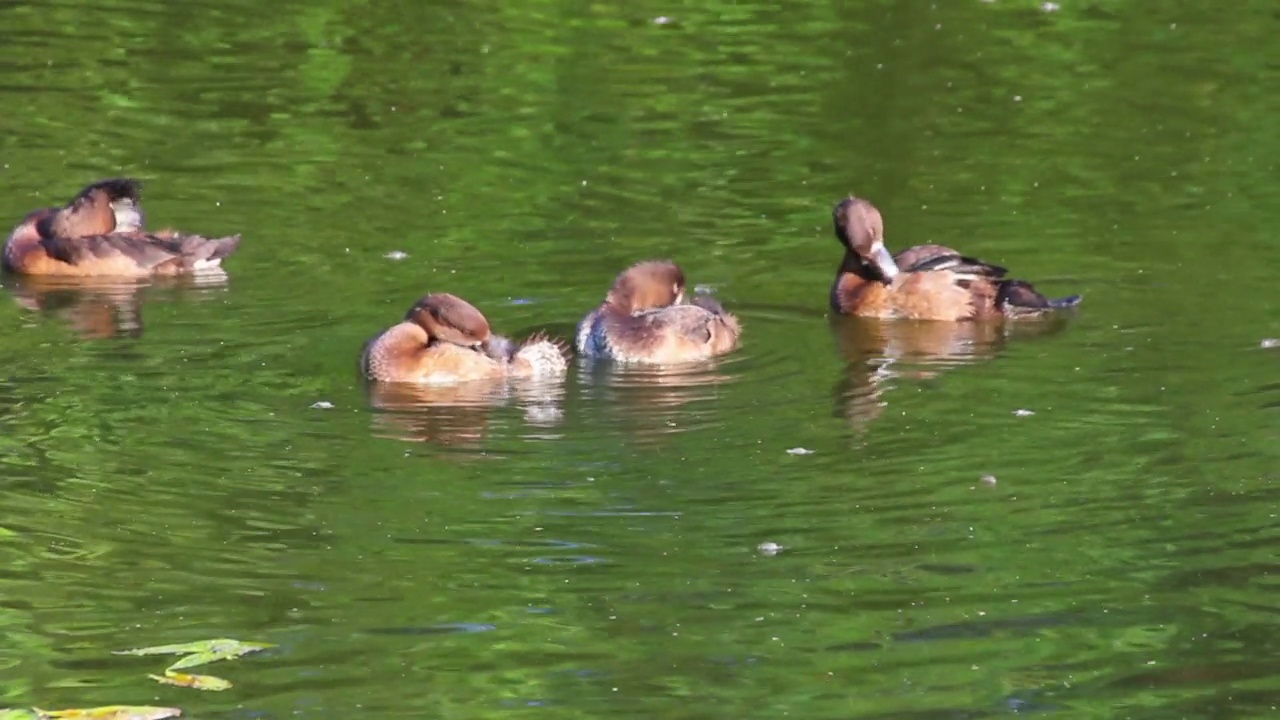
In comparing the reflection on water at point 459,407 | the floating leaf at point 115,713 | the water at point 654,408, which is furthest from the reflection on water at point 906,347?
the floating leaf at point 115,713

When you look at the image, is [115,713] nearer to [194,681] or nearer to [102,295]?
[194,681]

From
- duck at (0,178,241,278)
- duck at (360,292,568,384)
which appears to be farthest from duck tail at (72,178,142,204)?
duck at (360,292,568,384)

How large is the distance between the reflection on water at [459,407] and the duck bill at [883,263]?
227 cm

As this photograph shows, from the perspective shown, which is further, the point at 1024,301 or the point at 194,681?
the point at 1024,301

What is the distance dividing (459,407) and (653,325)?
1229 millimetres

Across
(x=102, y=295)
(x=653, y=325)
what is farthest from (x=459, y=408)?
(x=102, y=295)

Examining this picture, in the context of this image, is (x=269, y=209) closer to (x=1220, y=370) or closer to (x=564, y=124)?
(x=564, y=124)

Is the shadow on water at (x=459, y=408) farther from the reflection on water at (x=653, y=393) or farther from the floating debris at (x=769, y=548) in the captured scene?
the floating debris at (x=769, y=548)

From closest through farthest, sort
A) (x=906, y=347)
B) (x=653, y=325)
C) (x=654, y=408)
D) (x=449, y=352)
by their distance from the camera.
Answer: (x=654, y=408) → (x=449, y=352) → (x=653, y=325) → (x=906, y=347)

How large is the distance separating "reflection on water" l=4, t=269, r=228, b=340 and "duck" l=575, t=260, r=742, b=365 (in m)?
2.55

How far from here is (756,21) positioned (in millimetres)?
22828

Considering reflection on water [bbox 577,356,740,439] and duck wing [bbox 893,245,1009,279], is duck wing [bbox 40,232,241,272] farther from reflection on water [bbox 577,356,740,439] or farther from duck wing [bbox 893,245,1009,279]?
duck wing [bbox 893,245,1009,279]

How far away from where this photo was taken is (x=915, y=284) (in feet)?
42.9

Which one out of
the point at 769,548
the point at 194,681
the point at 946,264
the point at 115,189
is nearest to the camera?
the point at 194,681
